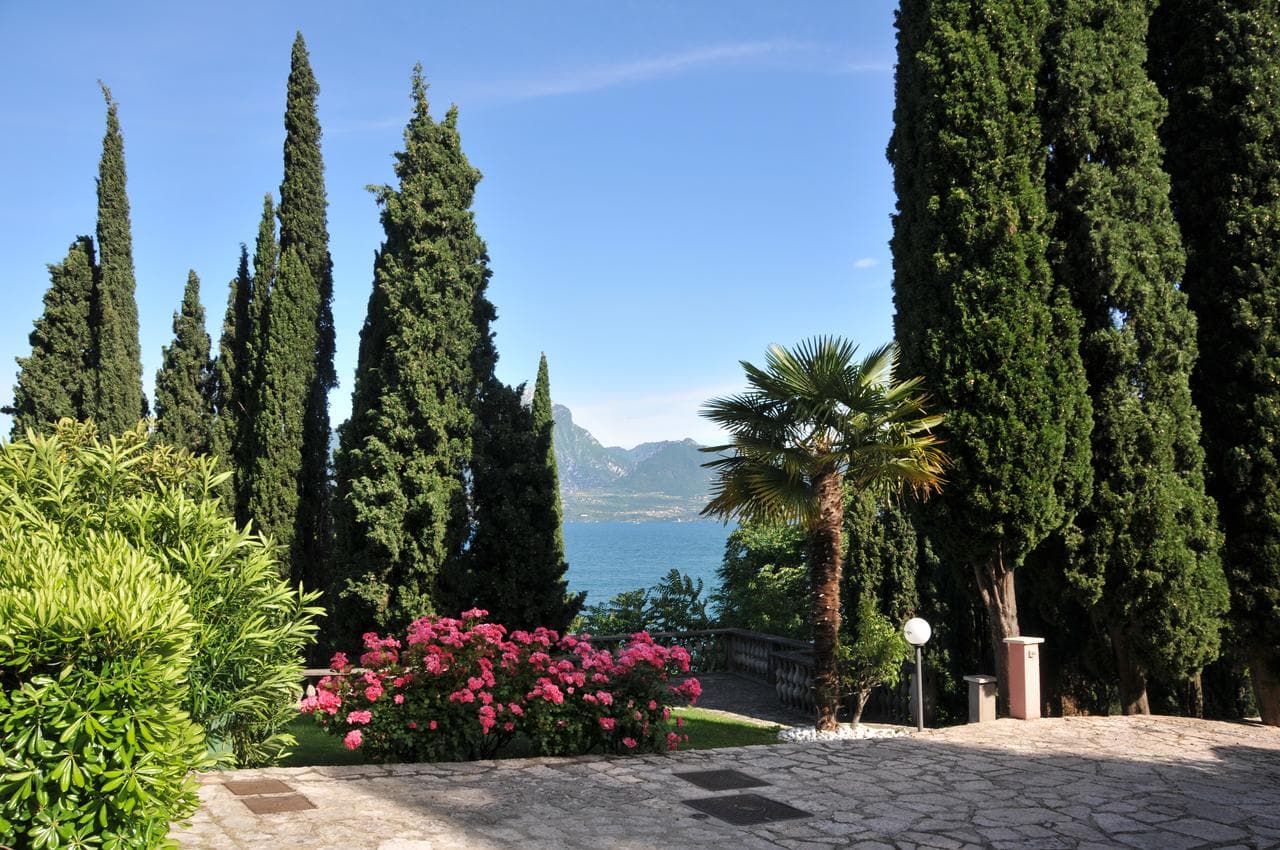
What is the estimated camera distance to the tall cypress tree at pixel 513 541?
13375 mm

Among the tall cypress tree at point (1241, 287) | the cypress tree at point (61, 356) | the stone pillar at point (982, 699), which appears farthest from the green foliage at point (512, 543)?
the cypress tree at point (61, 356)

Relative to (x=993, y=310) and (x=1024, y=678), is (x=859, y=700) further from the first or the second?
(x=993, y=310)

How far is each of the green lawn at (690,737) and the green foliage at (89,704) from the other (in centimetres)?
448

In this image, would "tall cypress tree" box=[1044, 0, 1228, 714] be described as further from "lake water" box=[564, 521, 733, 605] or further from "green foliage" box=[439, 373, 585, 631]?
"lake water" box=[564, 521, 733, 605]

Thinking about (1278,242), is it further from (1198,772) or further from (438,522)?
(438,522)

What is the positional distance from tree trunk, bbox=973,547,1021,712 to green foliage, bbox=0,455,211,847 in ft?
29.2

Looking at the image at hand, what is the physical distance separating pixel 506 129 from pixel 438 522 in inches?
241

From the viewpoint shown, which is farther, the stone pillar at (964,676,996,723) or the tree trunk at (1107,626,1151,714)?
the tree trunk at (1107,626,1151,714)

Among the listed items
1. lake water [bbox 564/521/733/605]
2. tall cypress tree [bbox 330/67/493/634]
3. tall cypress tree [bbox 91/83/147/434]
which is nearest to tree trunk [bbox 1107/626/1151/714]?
tall cypress tree [bbox 330/67/493/634]

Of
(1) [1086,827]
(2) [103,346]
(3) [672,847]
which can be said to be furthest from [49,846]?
(2) [103,346]

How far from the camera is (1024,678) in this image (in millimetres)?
10117

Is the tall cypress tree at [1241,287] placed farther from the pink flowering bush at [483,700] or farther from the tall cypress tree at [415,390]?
the tall cypress tree at [415,390]

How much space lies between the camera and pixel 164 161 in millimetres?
12180

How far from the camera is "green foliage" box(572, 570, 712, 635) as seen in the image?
726 inches
